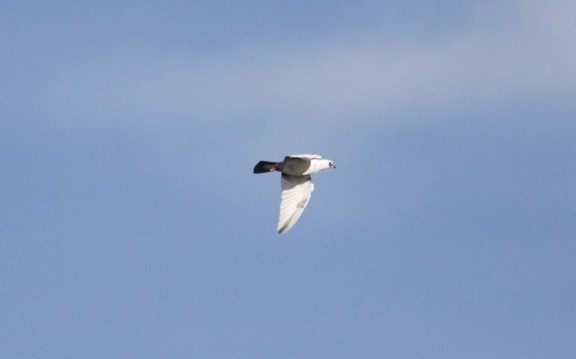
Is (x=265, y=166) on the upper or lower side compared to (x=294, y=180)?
upper

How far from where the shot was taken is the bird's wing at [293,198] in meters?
86.9

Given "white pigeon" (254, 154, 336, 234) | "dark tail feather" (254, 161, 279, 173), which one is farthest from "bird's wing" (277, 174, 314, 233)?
"dark tail feather" (254, 161, 279, 173)

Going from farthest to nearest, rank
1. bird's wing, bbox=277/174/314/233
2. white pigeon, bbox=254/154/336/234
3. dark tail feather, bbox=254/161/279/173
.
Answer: dark tail feather, bbox=254/161/279/173 → white pigeon, bbox=254/154/336/234 → bird's wing, bbox=277/174/314/233

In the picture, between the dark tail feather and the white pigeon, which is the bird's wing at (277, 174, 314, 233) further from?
the dark tail feather

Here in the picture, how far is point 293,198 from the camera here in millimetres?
88125

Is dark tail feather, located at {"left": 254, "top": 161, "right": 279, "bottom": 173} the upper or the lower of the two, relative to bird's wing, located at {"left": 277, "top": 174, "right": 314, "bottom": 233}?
upper

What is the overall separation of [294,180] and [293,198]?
1.01 meters

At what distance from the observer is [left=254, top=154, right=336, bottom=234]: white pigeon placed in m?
87.1

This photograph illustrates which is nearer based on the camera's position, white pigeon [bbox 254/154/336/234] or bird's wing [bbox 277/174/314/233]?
bird's wing [bbox 277/174/314/233]

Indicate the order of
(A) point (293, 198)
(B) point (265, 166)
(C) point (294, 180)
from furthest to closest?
→ (C) point (294, 180) < (A) point (293, 198) < (B) point (265, 166)

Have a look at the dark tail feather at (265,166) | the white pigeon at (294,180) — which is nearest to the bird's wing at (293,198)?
the white pigeon at (294,180)

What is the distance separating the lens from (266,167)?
87.6 meters

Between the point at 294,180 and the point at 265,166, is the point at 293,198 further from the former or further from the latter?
the point at 265,166

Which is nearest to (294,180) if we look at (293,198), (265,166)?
(293,198)
